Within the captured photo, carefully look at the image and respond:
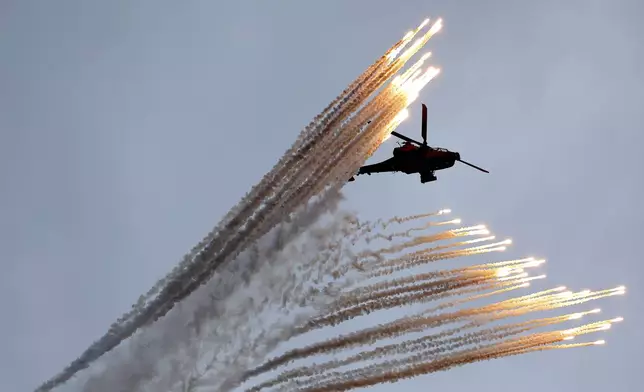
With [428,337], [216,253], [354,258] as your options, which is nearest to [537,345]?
[428,337]

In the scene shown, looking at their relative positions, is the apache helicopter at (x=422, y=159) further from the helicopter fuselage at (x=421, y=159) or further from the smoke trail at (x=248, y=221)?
the smoke trail at (x=248, y=221)

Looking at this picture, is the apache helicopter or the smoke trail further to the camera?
the apache helicopter

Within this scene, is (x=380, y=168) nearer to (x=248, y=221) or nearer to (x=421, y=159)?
(x=421, y=159)

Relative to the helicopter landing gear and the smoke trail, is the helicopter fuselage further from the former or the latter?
the smoke trail

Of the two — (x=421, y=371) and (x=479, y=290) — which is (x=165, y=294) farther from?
(x=479, y=290)

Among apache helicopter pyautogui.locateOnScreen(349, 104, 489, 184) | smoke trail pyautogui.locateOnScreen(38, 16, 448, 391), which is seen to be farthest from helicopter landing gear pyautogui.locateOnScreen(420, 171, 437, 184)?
smoke trail pyautogui.locateOnScreen(38, 16, 448, 391)

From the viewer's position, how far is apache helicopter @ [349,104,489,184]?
5631cm

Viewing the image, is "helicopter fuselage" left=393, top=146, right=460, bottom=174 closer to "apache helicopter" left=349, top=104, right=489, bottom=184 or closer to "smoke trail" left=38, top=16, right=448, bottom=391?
"apache helicopter" left=349, top=104, right=489, bottom=184

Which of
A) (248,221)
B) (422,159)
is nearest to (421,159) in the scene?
(422,159)

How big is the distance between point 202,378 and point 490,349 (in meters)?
13.6

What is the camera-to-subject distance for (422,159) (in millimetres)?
56312

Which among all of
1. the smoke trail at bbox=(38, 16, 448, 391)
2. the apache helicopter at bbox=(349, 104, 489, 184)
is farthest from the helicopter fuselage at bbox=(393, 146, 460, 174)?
the smoke trail at bbox=(38, 16, 448, 391)

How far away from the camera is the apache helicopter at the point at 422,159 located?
56.3 metres

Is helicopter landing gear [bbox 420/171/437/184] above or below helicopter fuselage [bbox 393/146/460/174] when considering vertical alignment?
below
